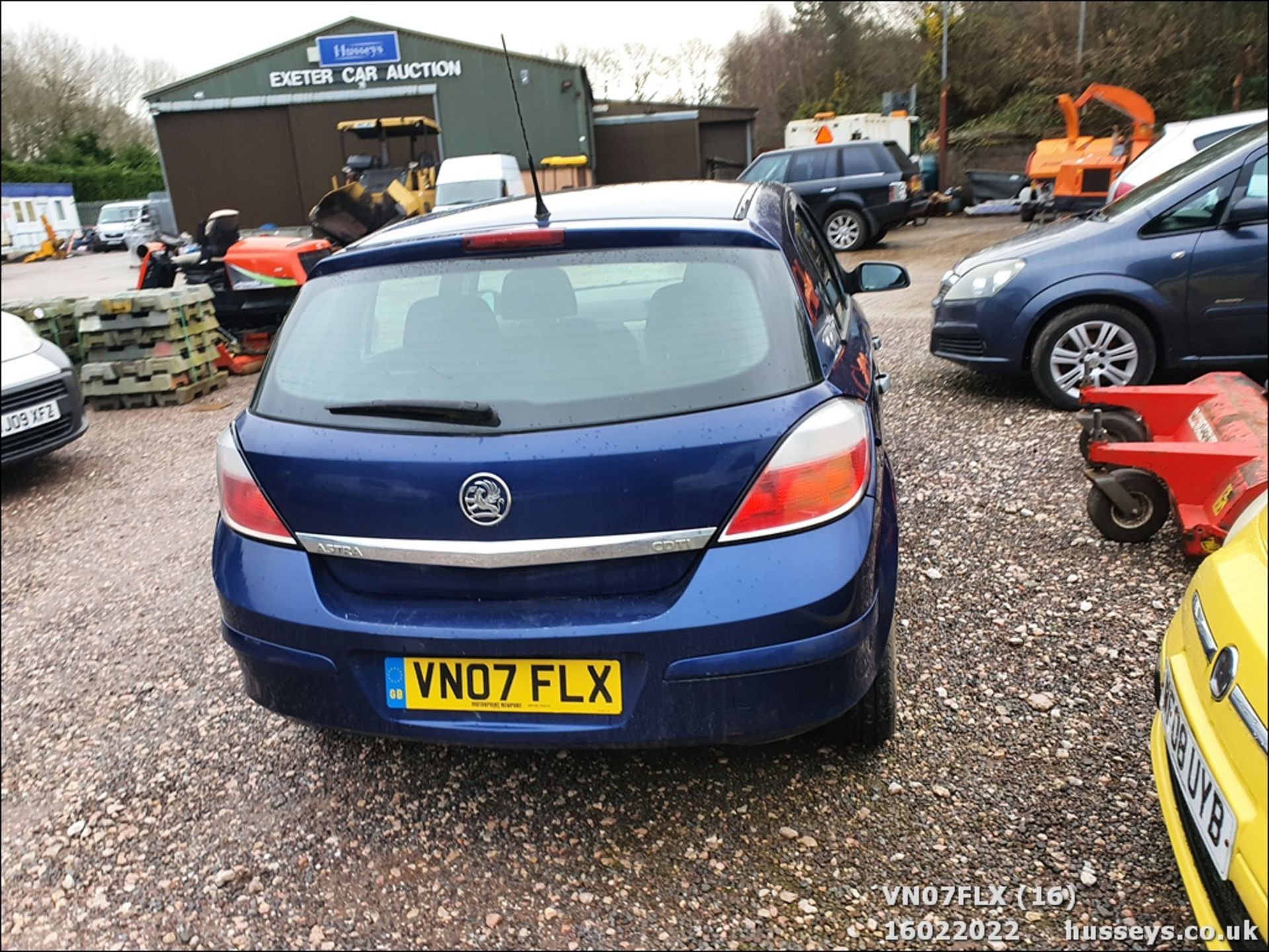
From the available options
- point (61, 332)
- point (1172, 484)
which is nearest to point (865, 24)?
point (61, 332)

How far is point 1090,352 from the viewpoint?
17.8 ft

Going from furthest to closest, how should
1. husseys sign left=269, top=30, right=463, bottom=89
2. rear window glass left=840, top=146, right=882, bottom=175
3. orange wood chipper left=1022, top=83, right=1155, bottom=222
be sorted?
husseys sign left=269, top=30, right=463, bottom=89, rear window glass left=840, top=146, right=882, bottom=175, orange wood chipper left=1022, top=83, right=1155, bottom=222

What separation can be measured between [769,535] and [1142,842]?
1.19 m

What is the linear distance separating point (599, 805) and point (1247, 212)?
186 inches

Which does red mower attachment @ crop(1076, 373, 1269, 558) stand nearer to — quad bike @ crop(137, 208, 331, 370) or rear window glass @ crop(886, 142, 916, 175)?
quad bike @ crop(137, 208, 331, 370)

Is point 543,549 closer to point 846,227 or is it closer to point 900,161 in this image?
point 846,227

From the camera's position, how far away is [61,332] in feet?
26.6

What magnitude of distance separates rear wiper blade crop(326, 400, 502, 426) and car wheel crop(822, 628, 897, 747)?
3.89ft

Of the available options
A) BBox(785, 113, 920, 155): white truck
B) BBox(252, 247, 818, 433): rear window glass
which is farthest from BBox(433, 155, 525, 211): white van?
BBox(252, 247, 818, 433): rear window glass

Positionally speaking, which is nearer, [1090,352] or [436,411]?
[436,411]

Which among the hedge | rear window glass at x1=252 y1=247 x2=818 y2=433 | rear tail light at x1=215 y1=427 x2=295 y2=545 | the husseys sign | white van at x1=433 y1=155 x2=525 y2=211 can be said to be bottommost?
rear tail light at x1=215 y1=427 x2=295 y2=545

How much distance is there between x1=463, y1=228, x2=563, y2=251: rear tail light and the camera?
7.59 ft

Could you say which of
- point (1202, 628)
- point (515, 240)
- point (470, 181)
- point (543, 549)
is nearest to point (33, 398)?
point (515, 240)

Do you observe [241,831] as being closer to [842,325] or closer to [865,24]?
[842,325]
